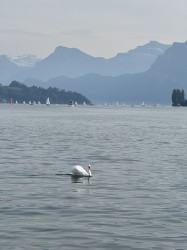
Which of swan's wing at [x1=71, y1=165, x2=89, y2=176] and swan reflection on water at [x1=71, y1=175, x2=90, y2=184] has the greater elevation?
swan's wing at [x1=71, y1=165, x2=89, y2=176]

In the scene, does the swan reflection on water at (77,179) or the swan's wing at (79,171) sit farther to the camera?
the swan's wing at (79,171)

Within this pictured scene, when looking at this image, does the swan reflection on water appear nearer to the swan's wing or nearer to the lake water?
the lake water

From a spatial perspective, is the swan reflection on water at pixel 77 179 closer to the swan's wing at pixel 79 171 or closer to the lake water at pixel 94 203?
the lake water at pixel 94 203

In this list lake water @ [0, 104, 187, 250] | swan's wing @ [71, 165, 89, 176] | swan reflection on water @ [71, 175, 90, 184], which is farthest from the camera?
swan's wing @ [71, 165, 89, 176]

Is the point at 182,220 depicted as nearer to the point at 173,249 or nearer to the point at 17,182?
the point at 173,249

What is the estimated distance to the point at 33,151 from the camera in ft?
239

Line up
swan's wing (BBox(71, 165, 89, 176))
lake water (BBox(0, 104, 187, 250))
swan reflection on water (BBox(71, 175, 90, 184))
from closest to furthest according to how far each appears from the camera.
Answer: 1. lake water (BBox(0, 104, 187, 250))
2. swan reflection on water (BBox(71, 175, 90, 184))
3. swan's wing (BBox(71, 165, 89, 176))

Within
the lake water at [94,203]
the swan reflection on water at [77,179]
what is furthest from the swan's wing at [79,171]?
the lake water at [94,203]

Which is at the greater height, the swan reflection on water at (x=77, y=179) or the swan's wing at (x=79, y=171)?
the swan's wing at (x=79, y=171)

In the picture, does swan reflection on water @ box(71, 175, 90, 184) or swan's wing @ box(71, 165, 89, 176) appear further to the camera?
swan's wing @ box(71, 165, 89, 176)

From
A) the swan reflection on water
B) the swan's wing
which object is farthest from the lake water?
the swan's wing

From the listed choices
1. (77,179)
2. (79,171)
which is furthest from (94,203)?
(79,171)

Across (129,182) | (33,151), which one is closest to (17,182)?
(129,182)

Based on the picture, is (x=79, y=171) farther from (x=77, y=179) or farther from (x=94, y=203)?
(x=94, y=203)
